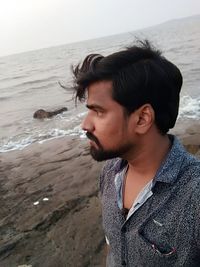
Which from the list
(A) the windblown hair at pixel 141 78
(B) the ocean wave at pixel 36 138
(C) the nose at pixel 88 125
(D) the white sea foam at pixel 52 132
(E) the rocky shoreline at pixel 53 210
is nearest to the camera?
(A) the windblown hair at pixel 141 78

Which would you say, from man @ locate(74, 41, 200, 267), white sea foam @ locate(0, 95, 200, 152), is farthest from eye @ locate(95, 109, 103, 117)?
white sea foam @ locate(0, 95, 200, 152)

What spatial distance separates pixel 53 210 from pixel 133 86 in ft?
14.7

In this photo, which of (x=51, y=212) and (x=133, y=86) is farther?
(x=51, y=212)

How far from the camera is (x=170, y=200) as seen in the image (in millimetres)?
1650

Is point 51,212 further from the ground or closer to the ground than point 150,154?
closer to the ground

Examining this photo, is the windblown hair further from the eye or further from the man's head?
the eye

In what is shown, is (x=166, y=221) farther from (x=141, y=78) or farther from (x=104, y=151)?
(x=141, y=78)

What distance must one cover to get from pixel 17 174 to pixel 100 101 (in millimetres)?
6765

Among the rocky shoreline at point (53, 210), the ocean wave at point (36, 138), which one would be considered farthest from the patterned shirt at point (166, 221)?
the ocean wave at point (36, 138)

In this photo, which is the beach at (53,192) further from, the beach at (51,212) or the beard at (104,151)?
the beard at (104,151)

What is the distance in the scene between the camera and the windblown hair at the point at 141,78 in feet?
5.68

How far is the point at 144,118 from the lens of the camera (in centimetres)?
182

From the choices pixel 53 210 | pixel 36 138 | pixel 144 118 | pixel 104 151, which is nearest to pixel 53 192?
pixel 53 210

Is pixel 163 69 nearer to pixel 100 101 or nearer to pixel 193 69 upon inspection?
pixel 100 101
